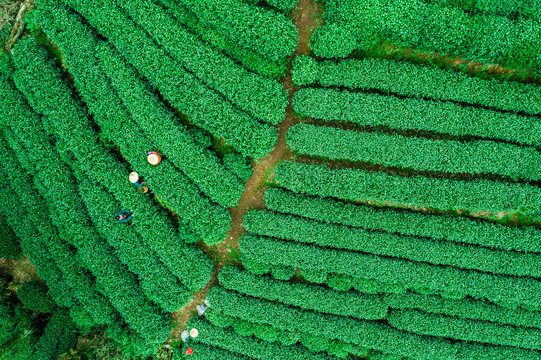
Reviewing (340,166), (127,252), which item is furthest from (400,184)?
(127,252)

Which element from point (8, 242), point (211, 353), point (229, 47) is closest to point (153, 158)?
point (229, 47)

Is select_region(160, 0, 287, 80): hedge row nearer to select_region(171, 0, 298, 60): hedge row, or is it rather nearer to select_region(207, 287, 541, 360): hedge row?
select_region(171, 0, 298, 60): hedge row

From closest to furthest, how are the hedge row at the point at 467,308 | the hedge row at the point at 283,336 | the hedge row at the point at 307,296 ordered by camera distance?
the hedge row at the point at 467,308 → the hedge row at the point at 307,296 → the hedge row at the point at 283,336

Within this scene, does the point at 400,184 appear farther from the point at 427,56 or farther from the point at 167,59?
the point at 167,59

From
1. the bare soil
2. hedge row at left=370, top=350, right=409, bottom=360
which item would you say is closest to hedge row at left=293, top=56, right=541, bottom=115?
hedge row at left=370, top=350, right=409, bottom=360

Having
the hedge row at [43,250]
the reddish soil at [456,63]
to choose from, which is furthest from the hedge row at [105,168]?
the reddish soil at [456,63]

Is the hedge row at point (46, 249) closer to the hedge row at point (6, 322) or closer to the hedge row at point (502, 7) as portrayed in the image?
the hedge row at point (6, 322)

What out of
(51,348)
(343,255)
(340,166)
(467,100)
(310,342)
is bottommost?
(51,348)
